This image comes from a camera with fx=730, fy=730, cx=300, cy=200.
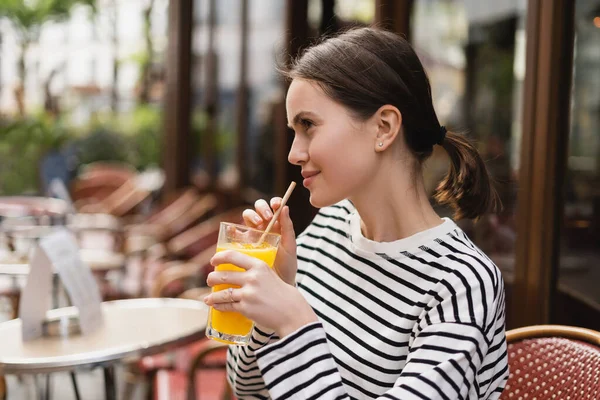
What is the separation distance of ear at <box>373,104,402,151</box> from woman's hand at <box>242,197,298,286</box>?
22 cm

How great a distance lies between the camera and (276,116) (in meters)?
5.02

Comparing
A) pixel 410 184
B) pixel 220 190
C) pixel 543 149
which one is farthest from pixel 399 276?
pixel 220 190

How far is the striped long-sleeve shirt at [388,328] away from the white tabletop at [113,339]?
1.68 feet

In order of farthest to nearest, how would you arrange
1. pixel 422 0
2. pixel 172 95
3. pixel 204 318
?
pixel 172 95 < pixel 422 0 < pixel 204 318

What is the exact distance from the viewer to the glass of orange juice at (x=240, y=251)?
1.31 m

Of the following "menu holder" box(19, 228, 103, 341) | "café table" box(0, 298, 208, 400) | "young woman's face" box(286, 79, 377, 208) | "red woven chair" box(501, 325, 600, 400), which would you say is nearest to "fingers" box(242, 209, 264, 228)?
"young woman's face" box(286, 79, 377, 208)

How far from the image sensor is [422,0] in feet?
10.1

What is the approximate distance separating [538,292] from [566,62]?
2.14 feet

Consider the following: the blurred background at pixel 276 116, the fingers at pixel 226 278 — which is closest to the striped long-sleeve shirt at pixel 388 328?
the fingers at pixel 226 278

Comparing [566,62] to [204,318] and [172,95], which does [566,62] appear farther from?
[172,95]

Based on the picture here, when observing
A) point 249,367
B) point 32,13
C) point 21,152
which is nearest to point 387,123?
point 249,367

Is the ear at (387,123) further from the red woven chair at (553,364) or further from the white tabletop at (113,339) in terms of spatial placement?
the white tabletop at (113,339)

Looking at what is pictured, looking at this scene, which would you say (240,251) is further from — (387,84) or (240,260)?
(387,84)

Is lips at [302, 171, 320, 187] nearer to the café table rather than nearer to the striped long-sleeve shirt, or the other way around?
the striped long-sleeve shirt
